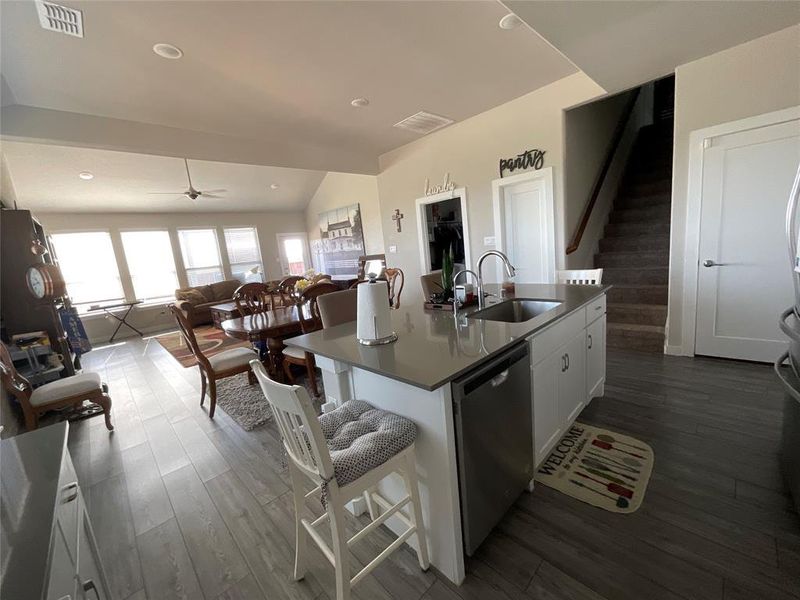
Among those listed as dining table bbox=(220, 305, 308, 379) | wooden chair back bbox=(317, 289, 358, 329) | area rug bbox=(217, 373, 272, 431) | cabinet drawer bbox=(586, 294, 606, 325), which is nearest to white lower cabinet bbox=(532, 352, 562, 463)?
cabinet drawer bbox=(586, 294, 606, 325)

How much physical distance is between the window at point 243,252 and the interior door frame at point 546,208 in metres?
6.20

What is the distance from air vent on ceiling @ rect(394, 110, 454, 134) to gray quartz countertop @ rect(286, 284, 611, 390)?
3.08m

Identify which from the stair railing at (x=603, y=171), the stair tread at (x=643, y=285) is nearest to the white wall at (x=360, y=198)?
the stair railing at (x=603, y=171)

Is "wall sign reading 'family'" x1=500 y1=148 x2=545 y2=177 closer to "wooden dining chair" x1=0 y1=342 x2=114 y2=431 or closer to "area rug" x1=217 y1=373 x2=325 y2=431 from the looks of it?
"area rug" x1=217 y1=373 x2=325 y2=431

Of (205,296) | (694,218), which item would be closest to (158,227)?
(205,296)

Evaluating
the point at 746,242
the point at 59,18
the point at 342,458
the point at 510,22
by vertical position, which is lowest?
the point at 342,458

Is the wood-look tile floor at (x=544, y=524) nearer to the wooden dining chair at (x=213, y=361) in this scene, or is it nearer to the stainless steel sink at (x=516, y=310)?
the wooden dining chair at (x=213, y=361)

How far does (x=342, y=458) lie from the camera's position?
1.10 meters

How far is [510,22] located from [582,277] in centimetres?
207

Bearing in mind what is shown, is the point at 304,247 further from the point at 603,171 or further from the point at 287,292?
the point at 603,171

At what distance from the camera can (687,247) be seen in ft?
9.87

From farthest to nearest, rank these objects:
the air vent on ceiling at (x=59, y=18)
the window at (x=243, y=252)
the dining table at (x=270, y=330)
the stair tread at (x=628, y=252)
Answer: the window at (x=243, y=252) → the stair tread at (x=628, y=252) → the dining table at (x=270, y=330) → the air vent on ceiling at (x=59, y=18)

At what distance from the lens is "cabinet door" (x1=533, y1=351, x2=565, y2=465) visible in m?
1.59

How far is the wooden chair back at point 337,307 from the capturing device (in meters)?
2.33
